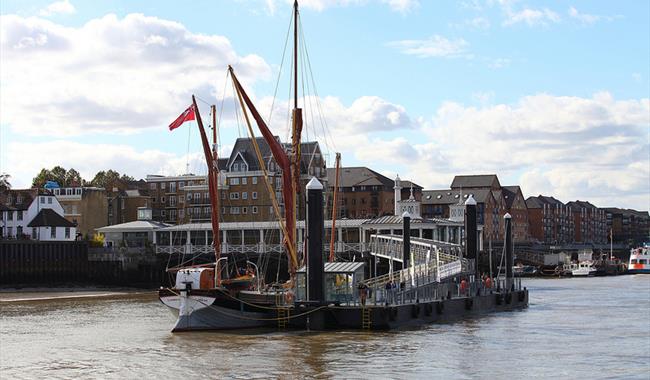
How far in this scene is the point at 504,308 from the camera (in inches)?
3231

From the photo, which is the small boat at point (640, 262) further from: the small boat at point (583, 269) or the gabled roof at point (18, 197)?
the gabled roof at point (18, 197)

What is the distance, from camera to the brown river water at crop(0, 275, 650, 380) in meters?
43.4

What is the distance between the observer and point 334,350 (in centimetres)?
4975

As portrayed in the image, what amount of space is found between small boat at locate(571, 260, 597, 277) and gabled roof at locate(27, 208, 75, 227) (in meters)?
85.8

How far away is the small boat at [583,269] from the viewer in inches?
6747

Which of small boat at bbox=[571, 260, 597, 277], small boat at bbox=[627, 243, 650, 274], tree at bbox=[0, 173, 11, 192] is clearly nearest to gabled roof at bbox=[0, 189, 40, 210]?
tree at bbox=[0, 173, 11, 192]

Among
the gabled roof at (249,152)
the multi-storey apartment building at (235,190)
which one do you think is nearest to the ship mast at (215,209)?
the multi-storey apartment building at (235,190)

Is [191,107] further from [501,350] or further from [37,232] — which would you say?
[37,232]

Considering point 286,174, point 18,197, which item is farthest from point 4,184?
point 286,174

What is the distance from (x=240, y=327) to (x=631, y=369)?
25.3m

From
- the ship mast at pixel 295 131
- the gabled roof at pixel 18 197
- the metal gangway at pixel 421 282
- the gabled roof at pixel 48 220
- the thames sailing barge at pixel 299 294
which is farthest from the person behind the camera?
the gabled roof at pixel 18 197

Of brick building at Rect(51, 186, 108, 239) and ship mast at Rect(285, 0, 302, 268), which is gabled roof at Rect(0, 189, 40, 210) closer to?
brick building at Rect(51, 186, 108, 239)

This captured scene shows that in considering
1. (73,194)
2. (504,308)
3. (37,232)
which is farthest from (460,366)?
(73,194)

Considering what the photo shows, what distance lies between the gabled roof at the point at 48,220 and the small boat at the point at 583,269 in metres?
85.8
